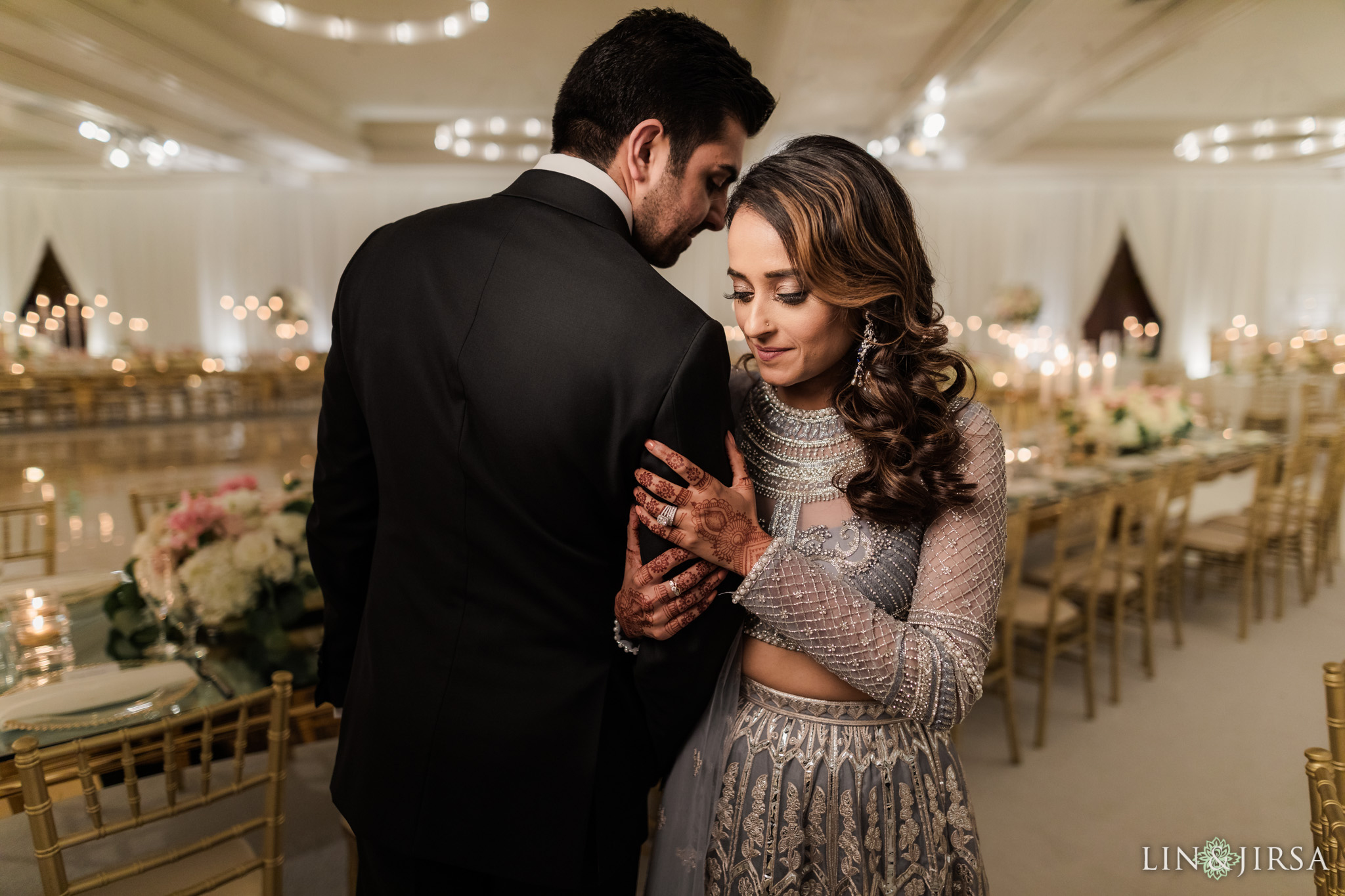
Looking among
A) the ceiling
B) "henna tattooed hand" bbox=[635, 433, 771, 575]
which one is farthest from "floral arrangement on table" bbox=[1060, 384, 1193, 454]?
"henna tattooed hand" bbox=[635, 433, 771, 575]

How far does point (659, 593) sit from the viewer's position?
1039 millimetres

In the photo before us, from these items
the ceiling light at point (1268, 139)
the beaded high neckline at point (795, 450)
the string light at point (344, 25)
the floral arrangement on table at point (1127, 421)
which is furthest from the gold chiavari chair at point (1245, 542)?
the string light at point (344, 25)

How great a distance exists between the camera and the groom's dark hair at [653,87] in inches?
44.9

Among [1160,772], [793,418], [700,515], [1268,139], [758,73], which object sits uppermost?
[758,73]

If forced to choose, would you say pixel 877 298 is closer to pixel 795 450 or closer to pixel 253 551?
pixel 795 450

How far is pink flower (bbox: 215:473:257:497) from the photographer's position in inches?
96.7

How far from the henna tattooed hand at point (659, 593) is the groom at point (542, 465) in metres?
0.02

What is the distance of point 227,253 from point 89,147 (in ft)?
11.1

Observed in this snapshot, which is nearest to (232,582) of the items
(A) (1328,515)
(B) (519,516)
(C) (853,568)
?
(B) (519,516)

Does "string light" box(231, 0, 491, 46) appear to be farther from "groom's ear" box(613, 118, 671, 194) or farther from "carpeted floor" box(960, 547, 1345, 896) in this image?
"carpeted floor" box(960, 547, 1345, 896)

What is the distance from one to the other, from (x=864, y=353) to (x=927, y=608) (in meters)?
0.43

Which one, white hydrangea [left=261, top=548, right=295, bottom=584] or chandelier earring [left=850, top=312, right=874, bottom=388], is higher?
chandelier earring [left=850, top=312, right=874, bottom=388]

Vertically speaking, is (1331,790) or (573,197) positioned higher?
(573,197)

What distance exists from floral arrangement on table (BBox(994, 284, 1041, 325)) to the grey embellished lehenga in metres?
13.2
